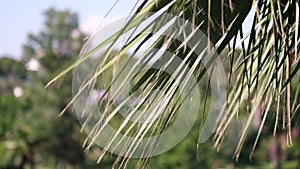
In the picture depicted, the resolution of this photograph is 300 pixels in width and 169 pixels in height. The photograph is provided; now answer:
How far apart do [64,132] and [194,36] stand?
2007cm

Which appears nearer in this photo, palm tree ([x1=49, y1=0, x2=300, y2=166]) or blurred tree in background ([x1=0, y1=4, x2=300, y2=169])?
palm tree ([x1=49, y1=0, x2=300, y2=166])

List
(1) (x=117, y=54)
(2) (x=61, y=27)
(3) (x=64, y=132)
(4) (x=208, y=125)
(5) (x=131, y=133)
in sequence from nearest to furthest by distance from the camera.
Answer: (1) (x=117, y=54)
(5) (x=131, y=133)
(4) (x=208, y=125)
(3) (x=64, y=132)
(2) (x=61, y=27)

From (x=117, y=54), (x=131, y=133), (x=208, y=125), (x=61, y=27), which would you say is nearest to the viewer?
(x=117, y=54)

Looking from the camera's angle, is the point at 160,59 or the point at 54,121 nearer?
the point at 160,59

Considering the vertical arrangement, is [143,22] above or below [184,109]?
above

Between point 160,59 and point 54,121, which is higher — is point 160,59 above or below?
above

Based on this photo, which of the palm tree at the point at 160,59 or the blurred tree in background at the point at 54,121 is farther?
the blurred tree in background at the point at 54,121

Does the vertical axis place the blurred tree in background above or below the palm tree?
below

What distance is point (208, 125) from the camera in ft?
5.79

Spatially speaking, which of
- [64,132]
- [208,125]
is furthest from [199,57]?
[64,132]

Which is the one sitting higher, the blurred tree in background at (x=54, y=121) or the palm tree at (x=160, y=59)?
the palm tree at (x=160, y=59)

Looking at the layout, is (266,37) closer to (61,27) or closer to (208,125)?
(208,125)

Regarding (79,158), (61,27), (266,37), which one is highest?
(266,37)

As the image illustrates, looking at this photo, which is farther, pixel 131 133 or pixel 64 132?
pixel 64 132
